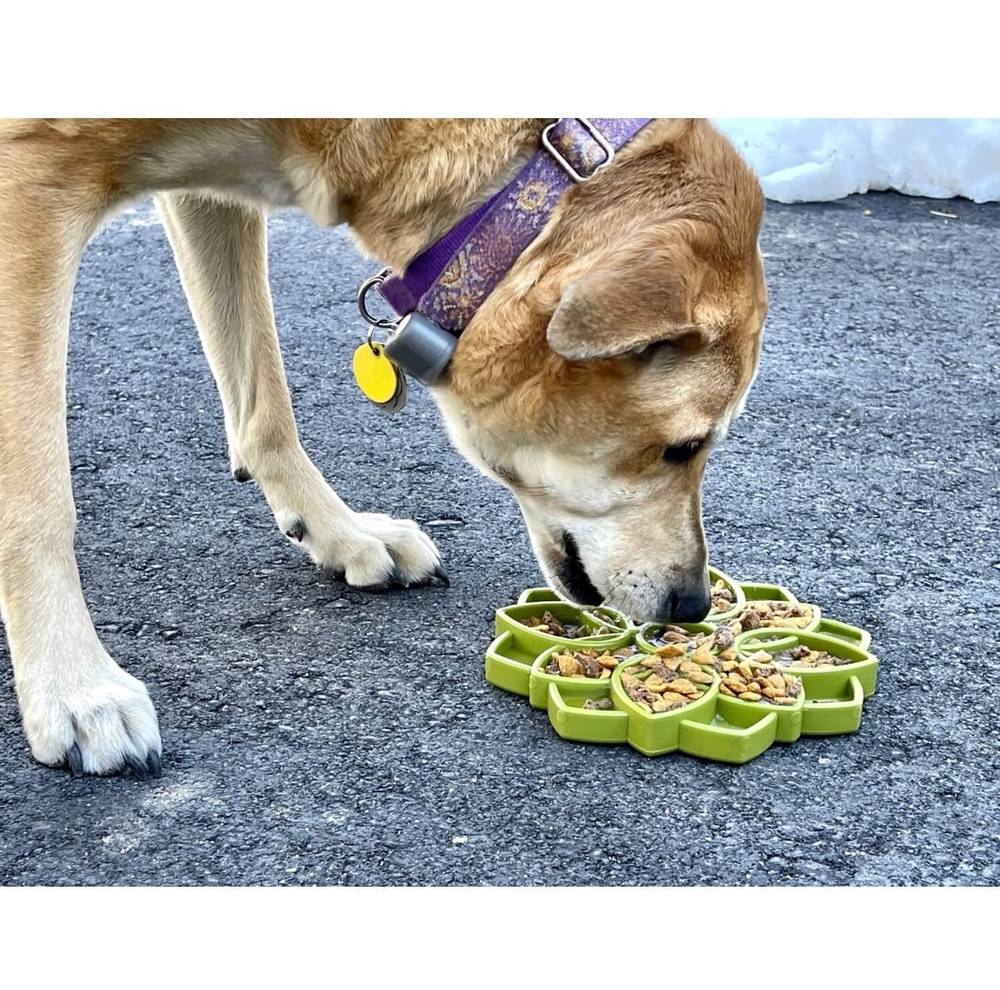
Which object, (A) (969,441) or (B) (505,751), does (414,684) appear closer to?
(B) (505,751)

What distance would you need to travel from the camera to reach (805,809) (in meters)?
2.53

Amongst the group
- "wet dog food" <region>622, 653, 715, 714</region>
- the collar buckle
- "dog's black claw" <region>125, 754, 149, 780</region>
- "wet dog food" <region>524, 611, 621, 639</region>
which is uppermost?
the collar buckle

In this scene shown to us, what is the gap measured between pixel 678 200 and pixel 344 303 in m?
3.04

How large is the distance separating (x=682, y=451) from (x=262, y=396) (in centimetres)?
117

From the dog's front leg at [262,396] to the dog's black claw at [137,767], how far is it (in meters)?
0.89

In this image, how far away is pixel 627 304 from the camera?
2.45m

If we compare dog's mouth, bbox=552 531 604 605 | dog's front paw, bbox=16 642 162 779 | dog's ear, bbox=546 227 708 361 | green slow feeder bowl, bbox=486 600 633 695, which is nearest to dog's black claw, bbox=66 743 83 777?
dog's front paw, bbox=16 642 162 779

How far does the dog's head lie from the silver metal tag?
0.12 ft

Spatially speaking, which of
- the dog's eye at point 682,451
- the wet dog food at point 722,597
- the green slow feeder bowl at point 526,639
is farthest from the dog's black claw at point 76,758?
the wet dog food at point 722,597

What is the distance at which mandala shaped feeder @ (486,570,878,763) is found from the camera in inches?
105

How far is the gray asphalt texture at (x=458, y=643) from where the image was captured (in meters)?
2.40

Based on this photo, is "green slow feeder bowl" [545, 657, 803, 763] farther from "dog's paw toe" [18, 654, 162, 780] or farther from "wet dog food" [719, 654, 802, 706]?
"dog's paw toe" [18, 654, 162, 780]

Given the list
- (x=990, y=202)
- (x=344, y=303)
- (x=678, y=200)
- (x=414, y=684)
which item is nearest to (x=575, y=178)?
(x=678, y=200)

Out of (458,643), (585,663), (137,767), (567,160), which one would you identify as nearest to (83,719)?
(137,767)
